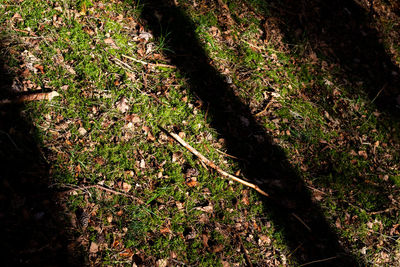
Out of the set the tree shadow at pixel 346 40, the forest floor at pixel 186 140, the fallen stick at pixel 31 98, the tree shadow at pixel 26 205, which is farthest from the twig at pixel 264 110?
the tree shadow at pixel 26 205

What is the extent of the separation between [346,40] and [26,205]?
502cm

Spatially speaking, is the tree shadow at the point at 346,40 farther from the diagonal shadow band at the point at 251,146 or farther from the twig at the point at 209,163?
the twig at the point at 209,163

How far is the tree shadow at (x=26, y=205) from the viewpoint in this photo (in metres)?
2.25

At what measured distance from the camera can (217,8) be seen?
4.23 metres

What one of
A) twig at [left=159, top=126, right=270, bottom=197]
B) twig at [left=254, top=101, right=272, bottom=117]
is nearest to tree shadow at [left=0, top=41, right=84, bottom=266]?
twig at [left=159, top=126, right=270, bottom=197]

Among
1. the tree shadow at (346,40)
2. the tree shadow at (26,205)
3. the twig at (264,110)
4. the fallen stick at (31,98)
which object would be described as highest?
the tree shadow at (346,40)

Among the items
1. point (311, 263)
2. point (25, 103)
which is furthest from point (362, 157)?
point (25, 103)

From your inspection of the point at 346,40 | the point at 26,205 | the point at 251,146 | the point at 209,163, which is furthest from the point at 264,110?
the point at 26,205

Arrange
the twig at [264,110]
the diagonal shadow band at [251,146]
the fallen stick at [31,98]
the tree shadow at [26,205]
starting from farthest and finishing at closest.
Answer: the twig at [264,110] < the diagonal shadow band at [251,146] < the fallen stick at [31,98] < the tree shadow at [26,205]

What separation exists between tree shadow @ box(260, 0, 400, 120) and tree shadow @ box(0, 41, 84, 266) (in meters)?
3.62

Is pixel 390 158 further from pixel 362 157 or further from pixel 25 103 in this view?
pixel 25 103

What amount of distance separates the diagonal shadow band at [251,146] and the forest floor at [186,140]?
0.05 feet

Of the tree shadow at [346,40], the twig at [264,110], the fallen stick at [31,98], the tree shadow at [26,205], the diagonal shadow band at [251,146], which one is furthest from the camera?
the tree shadow at [346,40]

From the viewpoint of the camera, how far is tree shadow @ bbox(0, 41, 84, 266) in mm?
2248
